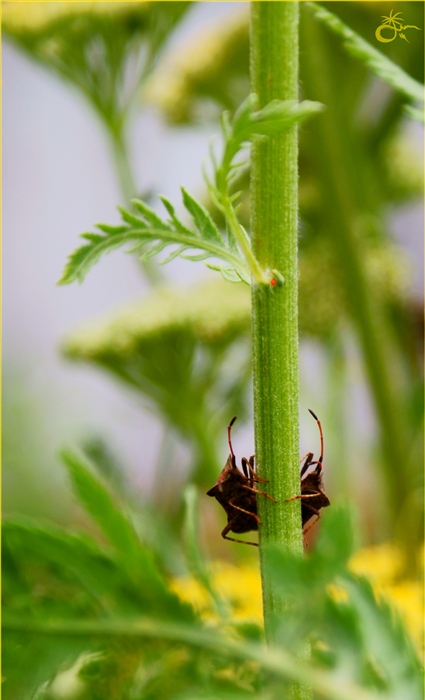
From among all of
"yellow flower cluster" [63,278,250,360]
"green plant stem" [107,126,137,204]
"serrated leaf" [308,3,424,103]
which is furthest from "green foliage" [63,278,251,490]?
"serrated leaf" [308,3,424,103]

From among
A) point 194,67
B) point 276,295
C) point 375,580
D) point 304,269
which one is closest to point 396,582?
point 375,580

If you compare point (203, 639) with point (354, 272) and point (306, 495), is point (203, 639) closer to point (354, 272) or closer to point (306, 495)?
point (306, 495)

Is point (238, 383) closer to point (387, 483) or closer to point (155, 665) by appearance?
point (387, 483)

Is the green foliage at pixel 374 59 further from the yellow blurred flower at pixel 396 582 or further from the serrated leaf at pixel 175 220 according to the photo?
the yellow blurred flower at pixel 396 582

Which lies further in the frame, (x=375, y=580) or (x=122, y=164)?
(x=122, y=164)

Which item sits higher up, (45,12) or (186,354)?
(45,12)

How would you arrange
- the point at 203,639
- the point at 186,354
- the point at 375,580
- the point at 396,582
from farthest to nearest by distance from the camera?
1. the point at 186,354
2. the point at 396,582
3. the point at 375,580
4. the point at 203,639

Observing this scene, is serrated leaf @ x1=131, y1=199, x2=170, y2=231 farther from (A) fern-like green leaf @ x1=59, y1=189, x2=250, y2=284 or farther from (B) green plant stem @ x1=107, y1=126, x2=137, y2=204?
(B) green plant stem @ x1=107, y1=126, x2=137, y2=204
